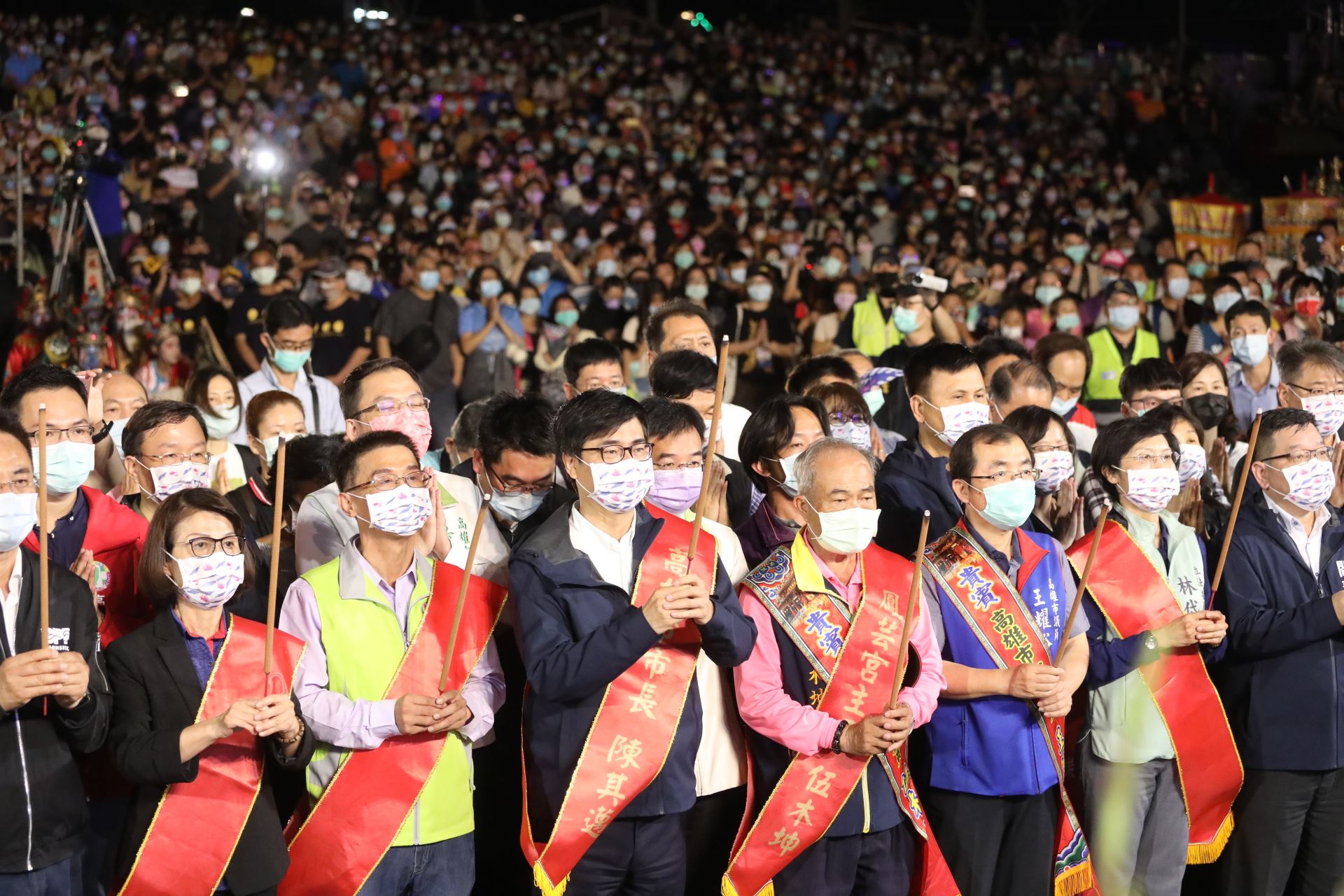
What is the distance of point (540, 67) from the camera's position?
21156 mm

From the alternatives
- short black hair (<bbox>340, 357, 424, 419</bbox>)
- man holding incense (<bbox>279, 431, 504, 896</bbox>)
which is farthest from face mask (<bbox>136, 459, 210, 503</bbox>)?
man holding incense (<bbox>279, 431, 504, 896</bbox>)

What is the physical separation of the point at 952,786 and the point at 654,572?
1063 mm

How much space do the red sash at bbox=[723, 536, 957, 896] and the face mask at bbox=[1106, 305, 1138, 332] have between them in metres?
5.46

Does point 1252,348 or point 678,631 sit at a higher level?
point 1252,348

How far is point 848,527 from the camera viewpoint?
4168 mm

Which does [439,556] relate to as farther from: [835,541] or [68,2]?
[68,2]

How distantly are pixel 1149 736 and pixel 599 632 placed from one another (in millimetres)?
1853

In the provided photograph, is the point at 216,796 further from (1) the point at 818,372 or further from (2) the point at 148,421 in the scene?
(1) the point at 818,372

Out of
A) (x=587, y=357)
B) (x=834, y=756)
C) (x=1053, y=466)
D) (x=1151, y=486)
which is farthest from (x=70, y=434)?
(x=1151, y=486)

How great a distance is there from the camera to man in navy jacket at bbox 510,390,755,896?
3.87m

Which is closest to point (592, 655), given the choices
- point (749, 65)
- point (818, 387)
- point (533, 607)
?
point (533, 607)

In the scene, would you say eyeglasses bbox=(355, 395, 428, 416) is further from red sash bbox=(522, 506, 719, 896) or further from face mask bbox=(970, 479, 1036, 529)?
face mask bbox=(970, 479, 1036, 529)

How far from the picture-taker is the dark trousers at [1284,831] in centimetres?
470

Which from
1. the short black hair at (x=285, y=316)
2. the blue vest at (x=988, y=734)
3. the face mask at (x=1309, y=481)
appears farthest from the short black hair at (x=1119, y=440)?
the short black hair at (x=285, y=316)
